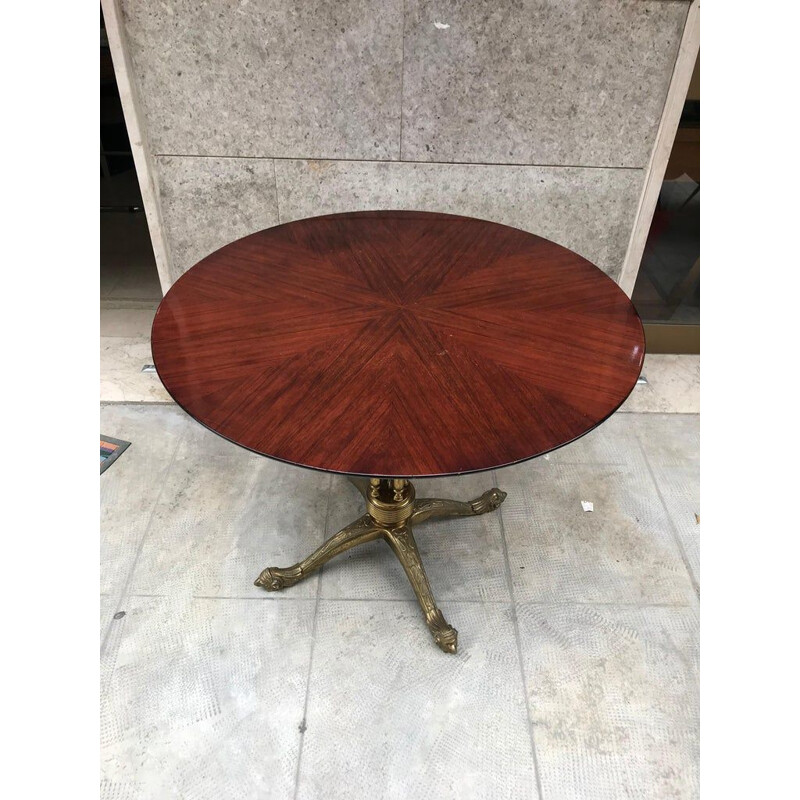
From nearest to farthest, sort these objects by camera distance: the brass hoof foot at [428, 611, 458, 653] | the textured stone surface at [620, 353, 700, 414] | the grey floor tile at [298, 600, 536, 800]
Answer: the grey floor tile at [298, 600, 536, 800]
the brass hoof foot at [428, 611, 458, 653]
the textured stone surface at [620, 353, 700, 414]

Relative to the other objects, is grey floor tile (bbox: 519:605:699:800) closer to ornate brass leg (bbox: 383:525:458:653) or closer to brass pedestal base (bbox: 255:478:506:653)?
ornate brass leg (bbox: 383:525:458:653)

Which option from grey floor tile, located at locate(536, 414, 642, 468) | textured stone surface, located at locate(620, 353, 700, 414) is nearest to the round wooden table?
grey floor tile, located at locate(536, 414, 642, 468)

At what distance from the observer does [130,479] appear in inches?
91.6

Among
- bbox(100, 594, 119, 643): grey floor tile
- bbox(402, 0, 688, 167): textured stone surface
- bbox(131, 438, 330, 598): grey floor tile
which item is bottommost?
bbox(100, 594, 119, 643): grey floor tile

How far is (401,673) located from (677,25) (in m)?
2.26

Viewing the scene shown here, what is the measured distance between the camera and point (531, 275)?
181 cm

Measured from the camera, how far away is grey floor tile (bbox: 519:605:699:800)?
1555mm

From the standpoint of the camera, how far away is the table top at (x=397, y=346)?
51.3 inches

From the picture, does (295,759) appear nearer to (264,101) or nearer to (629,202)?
(264,101)

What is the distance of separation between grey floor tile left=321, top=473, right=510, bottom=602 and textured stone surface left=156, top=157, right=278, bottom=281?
1179 mm

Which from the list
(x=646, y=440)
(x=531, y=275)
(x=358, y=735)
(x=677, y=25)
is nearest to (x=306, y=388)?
(x=531, y=275)

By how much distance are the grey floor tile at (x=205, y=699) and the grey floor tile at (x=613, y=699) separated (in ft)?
2.14

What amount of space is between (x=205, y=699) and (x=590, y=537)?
1.28m

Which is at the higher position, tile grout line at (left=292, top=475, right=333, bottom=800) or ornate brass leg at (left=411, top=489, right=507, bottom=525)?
ornate brass leg at (left=411, top=489, right=507, bottom=525)
